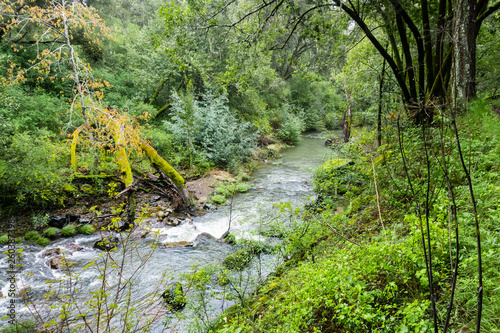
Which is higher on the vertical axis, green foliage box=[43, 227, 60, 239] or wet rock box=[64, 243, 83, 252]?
green foliage box=[43, 227, 60, 239]

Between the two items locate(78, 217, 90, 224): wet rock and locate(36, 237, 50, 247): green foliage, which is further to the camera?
locate(78, 217, 90, 224): wet rock

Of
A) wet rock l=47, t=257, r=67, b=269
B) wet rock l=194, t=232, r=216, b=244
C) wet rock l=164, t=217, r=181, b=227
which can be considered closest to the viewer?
wet rock l=47, t=257, r=67, b=269

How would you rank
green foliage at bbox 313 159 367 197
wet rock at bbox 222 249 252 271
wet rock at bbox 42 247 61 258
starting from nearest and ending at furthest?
wet rock at bbox 222 249 252 271
green foliage at bbox 313 159 367 197
wet rock at bbox 42 247 61 258

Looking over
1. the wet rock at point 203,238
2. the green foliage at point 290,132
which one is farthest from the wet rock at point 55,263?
the green foliage at point 290,132

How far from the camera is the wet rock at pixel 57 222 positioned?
701 cm

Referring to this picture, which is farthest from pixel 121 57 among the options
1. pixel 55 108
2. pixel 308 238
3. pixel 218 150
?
pixel 308 238

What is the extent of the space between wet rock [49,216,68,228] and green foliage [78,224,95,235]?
1.67 ft

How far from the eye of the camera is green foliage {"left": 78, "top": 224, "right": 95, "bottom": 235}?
7.04m

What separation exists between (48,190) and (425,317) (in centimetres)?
877

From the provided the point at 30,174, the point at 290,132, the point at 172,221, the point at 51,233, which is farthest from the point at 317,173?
the point at 290,132

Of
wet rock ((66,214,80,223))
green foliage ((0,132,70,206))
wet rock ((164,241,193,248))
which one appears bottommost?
wet rock ((164,241,193,248))

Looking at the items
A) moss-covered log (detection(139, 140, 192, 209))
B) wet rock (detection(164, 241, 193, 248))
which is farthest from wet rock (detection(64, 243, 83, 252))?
moss-covered log (detection(139, 140, 192, 209))

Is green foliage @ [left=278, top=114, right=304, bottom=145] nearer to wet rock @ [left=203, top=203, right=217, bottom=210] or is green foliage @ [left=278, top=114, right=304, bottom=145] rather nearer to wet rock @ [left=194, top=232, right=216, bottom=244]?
wet rock @ [left=203, top=203, right=217, bottom=210]

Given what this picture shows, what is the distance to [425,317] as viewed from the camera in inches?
76.7
